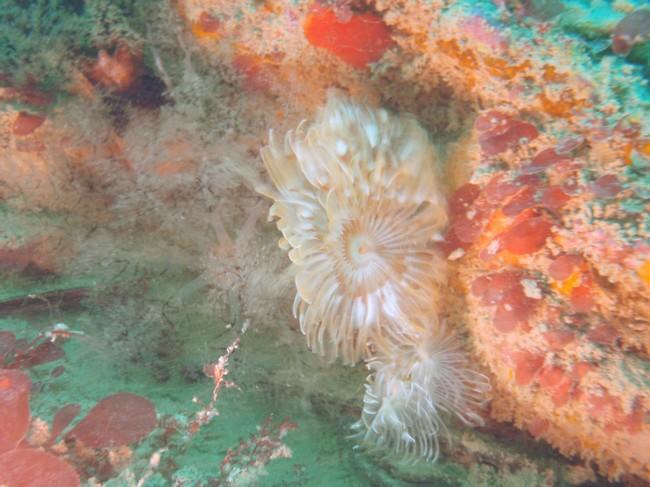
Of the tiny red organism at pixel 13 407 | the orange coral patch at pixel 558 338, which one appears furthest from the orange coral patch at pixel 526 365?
the tiny red organism at pixel 13 407

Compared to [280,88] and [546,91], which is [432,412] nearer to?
[546,91]

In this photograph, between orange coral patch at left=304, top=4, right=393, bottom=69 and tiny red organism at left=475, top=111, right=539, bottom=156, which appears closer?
tiny red organism at left=475, top=111, right=539, bottom=156

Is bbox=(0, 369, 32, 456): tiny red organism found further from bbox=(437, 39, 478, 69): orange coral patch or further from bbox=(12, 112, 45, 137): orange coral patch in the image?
bbox=(437, 39, 478, 69): orange coral patch

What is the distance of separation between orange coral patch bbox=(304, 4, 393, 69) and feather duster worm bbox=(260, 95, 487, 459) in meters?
0.35

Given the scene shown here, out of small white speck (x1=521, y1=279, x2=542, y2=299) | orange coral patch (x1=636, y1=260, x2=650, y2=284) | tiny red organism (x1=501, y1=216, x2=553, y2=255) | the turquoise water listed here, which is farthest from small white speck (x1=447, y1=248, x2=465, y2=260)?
orange coral patch (x1=636, y1=260, x2=650, y2=284)

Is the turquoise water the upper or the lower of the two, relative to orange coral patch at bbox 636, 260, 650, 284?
lower

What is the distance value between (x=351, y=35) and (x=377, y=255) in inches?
58.5

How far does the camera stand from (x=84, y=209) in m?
3.81

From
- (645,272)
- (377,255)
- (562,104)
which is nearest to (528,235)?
(645,272)

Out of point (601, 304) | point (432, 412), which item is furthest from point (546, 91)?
point (432, 412)

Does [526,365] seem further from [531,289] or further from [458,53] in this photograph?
[458,53]

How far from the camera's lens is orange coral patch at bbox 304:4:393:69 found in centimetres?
289

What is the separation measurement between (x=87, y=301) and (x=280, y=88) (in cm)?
230

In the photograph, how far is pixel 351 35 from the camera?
297cm
